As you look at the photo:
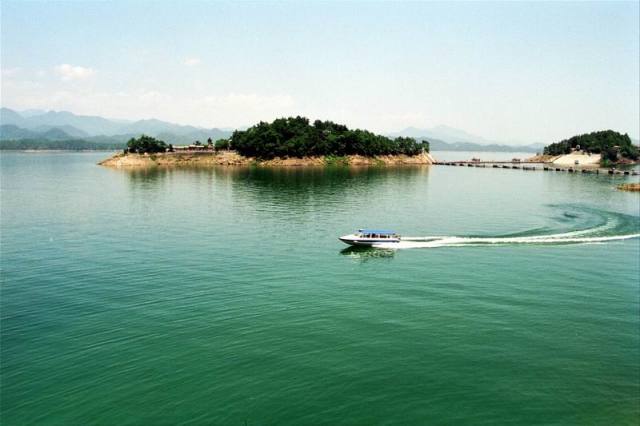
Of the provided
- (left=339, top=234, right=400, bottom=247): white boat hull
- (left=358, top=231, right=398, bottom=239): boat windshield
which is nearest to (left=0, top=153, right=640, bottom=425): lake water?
(left=339, top=234, right=400, bottom=247): white boat hull

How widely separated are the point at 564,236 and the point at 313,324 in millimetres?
61083

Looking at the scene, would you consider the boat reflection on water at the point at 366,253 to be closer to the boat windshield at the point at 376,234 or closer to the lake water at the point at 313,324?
the lake water at the point at 313,324

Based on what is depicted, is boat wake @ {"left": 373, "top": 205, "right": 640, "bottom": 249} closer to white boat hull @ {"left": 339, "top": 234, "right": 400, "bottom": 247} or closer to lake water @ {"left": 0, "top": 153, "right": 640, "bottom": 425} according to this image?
lake water @ {"left": 0, "top": 153, "right": 640, "bottom": 425}

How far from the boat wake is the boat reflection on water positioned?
5.47 ft

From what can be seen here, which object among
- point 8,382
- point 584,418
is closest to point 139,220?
point 8,382

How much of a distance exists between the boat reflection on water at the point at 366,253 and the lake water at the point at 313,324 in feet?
1.90

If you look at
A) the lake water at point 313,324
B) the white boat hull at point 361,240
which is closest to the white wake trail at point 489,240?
the lake water at point 313,324

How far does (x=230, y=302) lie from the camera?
160 feet

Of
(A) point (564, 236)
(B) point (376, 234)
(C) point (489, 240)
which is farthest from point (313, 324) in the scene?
(A) point (564, 236)

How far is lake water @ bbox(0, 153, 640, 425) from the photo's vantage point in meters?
31.7

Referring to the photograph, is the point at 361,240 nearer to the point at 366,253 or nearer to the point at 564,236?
the point at 366,253

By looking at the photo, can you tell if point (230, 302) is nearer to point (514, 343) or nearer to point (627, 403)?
point (514, 343)

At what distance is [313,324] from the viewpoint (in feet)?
144

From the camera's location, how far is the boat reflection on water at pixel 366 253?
231 feet
